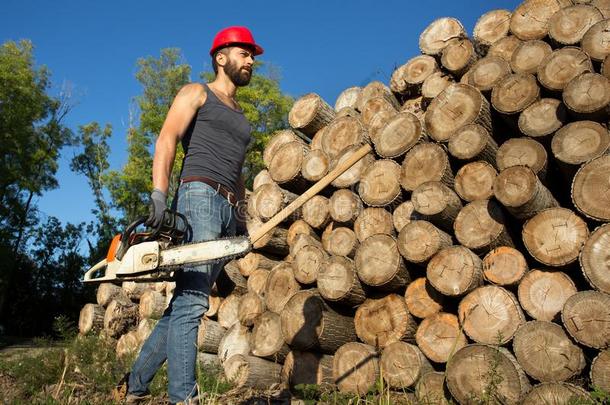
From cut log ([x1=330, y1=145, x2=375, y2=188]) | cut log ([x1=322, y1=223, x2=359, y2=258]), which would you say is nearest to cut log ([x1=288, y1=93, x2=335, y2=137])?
cut log ([x1=330, y1=145, x2=375, y2=188])

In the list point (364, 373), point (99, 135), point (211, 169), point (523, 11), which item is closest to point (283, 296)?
point (364, 373)

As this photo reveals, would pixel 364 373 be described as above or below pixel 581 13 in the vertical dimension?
below

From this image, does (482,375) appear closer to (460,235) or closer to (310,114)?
(460,235)

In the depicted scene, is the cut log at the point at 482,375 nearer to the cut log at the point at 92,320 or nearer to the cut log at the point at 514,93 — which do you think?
the cut log at the point at 514,93

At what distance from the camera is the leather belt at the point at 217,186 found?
9.41 ft

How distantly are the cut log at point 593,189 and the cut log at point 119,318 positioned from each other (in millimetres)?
5819

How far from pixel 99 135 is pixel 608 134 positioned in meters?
29.5

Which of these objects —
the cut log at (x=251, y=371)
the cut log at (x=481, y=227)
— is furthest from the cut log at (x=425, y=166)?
the cut log at (x=251, y=371)

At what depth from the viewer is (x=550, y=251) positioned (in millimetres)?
3490

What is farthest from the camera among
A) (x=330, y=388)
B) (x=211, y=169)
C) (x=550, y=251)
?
(x=330, y=388)

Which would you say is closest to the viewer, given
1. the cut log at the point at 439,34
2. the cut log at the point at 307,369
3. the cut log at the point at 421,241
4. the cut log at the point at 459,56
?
the cut log at the point at 421,241

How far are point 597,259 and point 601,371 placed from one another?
26.2 inches

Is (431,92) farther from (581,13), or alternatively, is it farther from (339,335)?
(339,335)

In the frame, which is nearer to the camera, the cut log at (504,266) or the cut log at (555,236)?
the cut log at (555,236)
